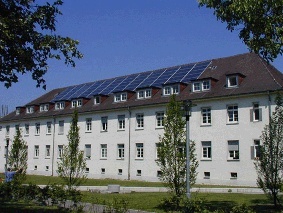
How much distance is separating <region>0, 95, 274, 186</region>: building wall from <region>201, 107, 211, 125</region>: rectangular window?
0.34m

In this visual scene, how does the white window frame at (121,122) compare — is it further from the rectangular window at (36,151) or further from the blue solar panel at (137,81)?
the rectangular window at (36,151)

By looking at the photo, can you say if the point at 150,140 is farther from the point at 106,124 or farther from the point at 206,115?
the point at 106,124

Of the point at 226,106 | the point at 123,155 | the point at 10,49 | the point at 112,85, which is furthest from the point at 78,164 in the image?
the point at 112,85

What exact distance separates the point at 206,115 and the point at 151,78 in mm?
11436

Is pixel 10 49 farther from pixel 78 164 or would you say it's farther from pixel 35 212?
pixel 78 164

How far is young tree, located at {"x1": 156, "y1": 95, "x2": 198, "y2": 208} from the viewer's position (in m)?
16.3

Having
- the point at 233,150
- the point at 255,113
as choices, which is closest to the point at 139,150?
the point at 233,150

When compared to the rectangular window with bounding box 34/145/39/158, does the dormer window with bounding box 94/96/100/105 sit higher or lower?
higher

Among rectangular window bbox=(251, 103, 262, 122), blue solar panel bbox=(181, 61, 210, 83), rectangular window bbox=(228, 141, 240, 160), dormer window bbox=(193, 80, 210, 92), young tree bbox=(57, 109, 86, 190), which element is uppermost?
blue solar panel bbox=(181, 61, 210, 83)

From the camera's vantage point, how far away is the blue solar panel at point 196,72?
134 ft

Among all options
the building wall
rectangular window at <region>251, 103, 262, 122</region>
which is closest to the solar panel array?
the building wall

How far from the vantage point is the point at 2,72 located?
11.0 m

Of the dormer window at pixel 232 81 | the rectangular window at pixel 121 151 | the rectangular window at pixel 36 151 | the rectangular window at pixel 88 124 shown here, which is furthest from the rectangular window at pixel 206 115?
the rectangular window at pixel 36 151

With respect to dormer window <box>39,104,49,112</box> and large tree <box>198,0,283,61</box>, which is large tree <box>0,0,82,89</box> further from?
dormer window <box>39,104,49,112</box>
